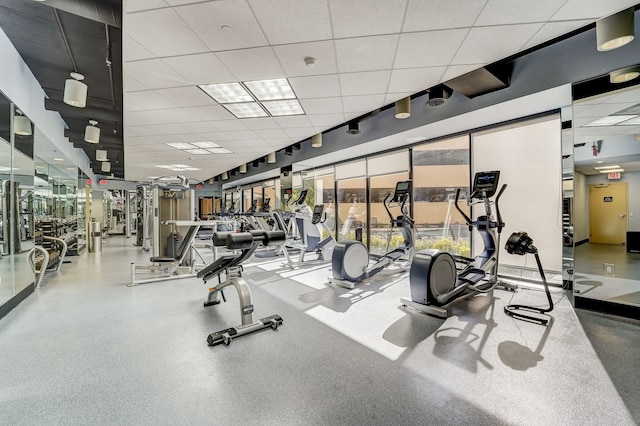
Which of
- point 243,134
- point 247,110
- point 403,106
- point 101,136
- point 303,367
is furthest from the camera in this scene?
point 101,136

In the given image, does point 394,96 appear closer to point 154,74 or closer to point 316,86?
point 316,86

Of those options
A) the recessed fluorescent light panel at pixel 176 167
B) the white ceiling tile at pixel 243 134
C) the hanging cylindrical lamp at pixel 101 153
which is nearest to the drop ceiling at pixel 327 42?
the white ceiling tile at pixel 243 134

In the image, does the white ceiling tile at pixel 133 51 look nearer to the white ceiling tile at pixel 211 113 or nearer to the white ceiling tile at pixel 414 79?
the white ceiling tile at pixel 211 113

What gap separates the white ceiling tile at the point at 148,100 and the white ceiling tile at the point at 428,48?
3.40 m

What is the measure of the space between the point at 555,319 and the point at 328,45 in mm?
3869

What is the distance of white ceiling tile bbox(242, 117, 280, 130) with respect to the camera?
5.35 m

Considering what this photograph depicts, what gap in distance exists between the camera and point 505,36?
9.10 feet

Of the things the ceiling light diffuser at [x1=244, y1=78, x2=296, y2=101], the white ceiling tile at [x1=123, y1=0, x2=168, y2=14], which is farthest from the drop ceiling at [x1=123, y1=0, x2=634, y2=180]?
the ceiling light diffuser at [x1=244, y1=78, x2=296, y2=101]

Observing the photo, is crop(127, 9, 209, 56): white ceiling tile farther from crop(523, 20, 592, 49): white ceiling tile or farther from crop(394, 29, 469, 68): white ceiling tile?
crop(523, 20, 592, 49): white ceiling tile

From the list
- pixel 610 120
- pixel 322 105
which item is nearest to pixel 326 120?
pixel 322 105

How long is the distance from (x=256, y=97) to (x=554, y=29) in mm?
3592

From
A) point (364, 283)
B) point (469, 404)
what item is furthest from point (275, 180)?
point (469, 404)

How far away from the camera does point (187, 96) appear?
422 centimetres

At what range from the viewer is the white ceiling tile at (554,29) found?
2.61 m
